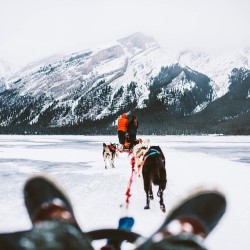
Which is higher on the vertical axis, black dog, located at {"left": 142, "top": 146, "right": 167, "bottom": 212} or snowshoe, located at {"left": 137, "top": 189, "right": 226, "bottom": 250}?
snowshoe, located at {"left": 137, "top": 189, "right": 226, "bottom": 250}

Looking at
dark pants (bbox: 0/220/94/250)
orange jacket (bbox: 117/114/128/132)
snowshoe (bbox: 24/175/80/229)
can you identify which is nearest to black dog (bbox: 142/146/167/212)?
snowshoe (bbox: 24/175/80/229)

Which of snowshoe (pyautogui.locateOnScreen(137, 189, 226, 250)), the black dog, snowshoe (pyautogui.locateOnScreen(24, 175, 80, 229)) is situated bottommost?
the black dog

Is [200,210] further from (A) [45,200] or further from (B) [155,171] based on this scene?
(B) [155,171]

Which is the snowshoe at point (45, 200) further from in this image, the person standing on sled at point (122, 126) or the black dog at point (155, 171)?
the person standing on sled at point (122, 126)

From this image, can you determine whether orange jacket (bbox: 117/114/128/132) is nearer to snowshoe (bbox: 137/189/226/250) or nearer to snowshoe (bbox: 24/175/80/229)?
snowshoe (bbox: 24/175/80/229)

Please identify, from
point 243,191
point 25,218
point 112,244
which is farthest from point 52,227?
point 243,191

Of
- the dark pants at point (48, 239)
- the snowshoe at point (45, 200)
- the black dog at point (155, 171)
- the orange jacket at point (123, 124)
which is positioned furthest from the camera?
the orange jacket at point (123, 124)

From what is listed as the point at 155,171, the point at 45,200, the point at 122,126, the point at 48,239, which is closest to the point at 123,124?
the point at 122,126

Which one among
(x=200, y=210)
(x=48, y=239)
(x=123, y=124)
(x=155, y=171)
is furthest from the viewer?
(x=123, y=124)

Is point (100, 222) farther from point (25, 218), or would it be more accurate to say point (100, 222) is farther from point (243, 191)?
point (243, 191)

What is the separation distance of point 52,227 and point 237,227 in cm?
486

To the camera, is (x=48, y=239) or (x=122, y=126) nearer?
(x=48, y=239)

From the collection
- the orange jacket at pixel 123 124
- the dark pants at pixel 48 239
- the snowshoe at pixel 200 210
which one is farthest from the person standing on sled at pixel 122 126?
the dark pants at pixel 48 239

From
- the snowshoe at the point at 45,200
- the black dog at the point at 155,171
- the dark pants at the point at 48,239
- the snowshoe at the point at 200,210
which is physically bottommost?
the black dog at the point at 155,171
